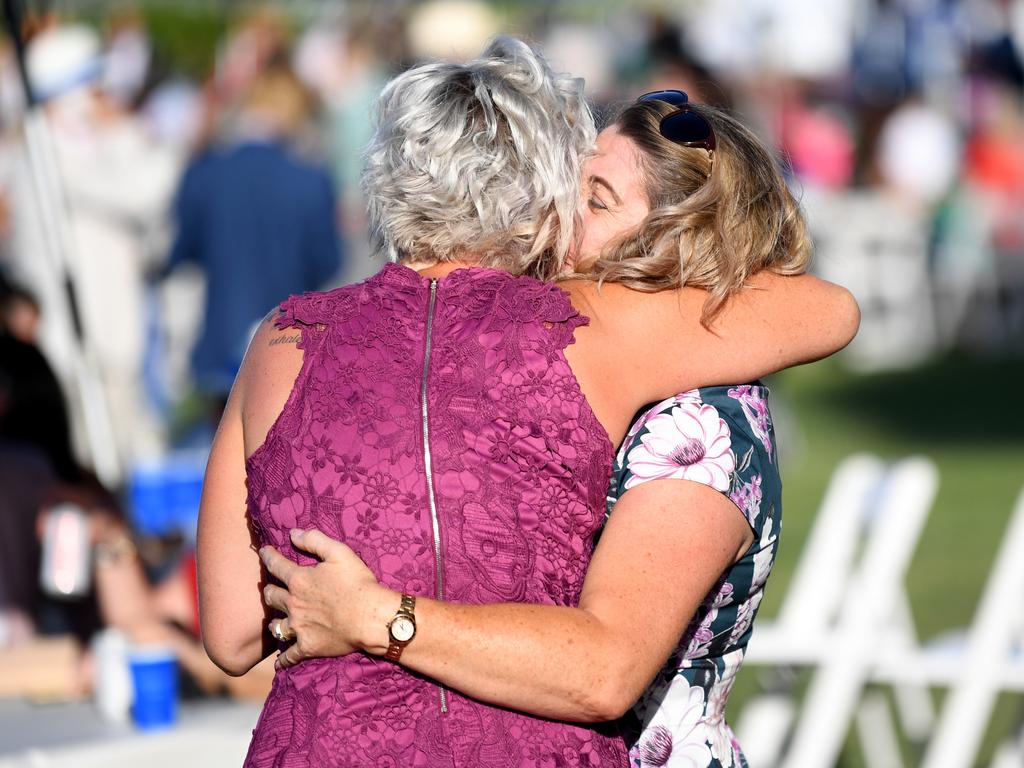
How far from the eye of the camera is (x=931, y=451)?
10281mm

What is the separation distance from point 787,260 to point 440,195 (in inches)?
21.3

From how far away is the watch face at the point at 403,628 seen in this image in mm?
1836

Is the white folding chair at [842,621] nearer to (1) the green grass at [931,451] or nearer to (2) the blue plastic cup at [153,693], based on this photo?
(1) the green grass at [931,451]

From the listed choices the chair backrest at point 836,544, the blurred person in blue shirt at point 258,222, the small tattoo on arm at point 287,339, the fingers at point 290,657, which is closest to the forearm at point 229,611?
the fingers at point 290,657

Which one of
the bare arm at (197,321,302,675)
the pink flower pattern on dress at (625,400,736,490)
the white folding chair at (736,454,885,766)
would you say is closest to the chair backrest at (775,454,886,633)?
the white folding chair at (736,454,885,766)

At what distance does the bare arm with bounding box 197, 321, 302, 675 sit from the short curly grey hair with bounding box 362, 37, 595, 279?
0.24 meters

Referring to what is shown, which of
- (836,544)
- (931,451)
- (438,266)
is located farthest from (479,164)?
(931,451)

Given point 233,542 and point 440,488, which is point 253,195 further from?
point 440,488

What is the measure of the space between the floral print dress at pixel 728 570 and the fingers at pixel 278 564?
43 cm

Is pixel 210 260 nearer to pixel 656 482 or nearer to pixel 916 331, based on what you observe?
pixel 656 482

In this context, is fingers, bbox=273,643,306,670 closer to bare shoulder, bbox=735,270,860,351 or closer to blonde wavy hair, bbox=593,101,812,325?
blonde wavy hair, bbox=593,101,812,325

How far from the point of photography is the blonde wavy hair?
2.04 metres

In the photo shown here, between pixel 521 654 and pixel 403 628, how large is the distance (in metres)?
0.15

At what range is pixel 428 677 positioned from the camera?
74.1 inches
